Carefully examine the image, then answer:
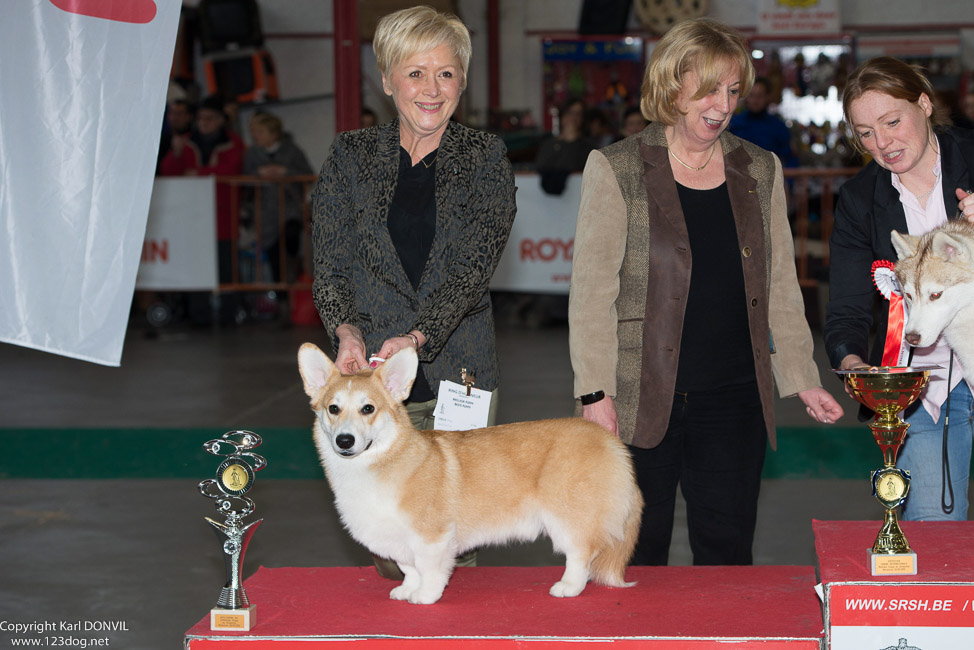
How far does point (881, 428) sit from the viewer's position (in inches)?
86.9

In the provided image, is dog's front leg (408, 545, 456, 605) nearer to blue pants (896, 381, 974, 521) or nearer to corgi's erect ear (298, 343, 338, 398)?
corgi's erect ear (298, 343, 338, 398)

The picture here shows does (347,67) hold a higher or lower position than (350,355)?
higher

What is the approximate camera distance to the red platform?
76.2 inches

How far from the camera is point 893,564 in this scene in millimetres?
2008

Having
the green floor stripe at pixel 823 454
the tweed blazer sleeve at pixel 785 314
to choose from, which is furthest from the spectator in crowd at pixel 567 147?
the tweed blazer sleeve at pixel 785 314

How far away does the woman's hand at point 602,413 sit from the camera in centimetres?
258

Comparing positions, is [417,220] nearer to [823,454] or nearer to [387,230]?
[387,230]

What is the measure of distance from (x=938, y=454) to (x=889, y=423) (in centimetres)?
53

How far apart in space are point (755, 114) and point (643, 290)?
8121 mm

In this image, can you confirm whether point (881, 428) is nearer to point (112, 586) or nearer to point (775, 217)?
point (775, 217)

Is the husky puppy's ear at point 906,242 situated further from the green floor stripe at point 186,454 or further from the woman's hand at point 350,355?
the green floor stripe at point 186,454

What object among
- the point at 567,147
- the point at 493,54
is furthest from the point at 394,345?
the point at 493,54

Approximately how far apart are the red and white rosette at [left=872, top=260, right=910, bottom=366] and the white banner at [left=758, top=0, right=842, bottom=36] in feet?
42.7

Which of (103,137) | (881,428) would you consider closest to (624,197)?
(881,428)
